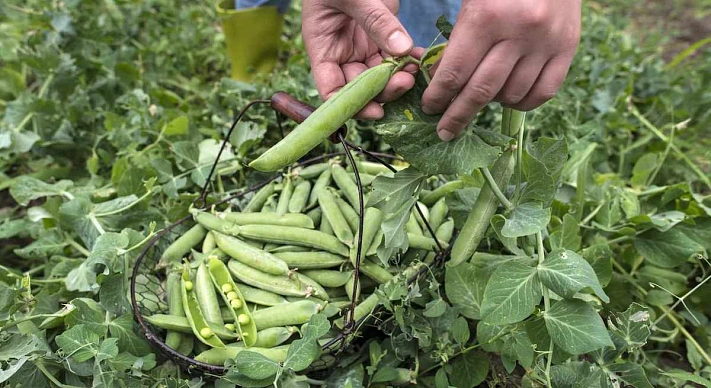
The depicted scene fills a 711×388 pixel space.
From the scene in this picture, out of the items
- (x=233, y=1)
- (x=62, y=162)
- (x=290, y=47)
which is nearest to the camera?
(x=62, y=162)

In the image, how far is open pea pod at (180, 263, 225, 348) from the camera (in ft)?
4.82

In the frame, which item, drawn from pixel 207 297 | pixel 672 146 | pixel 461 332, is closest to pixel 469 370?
pixel 461 332

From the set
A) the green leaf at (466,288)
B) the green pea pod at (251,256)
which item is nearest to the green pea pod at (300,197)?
the green pea pod at (251,256)

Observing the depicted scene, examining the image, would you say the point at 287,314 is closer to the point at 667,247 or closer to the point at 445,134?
the point at 445,134

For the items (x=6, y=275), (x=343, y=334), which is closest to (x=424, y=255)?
(x=343, y=334)

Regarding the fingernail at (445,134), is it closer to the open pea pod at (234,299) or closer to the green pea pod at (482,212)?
the green pea pod at (482,212)

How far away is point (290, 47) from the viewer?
3.30 meters

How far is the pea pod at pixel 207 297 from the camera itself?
1.54 m

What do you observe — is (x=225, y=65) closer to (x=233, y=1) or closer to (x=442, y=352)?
(x=233, y=1)

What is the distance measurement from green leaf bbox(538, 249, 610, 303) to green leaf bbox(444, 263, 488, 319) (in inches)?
10.6

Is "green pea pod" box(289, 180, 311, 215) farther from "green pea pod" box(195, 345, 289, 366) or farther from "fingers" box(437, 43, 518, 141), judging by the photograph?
"fingers" box(437, 43, 518, 141)

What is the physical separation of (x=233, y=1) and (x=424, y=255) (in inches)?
82.9

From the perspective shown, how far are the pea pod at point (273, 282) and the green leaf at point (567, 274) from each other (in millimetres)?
678

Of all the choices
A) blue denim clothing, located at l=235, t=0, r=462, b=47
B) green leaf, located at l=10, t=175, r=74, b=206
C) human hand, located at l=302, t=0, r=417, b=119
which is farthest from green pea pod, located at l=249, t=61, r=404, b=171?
blue denim clothing, located at l=235, t=0, r=462, b=47
